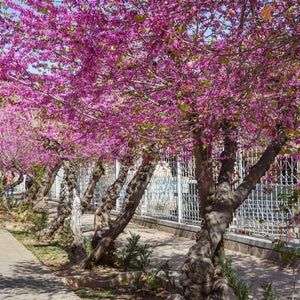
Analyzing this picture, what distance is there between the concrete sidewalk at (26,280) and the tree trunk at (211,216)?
1879mm

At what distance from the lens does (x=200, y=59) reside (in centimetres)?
447

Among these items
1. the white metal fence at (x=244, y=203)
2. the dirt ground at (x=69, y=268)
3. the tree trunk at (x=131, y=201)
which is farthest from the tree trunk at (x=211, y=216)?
the tree trunk at (x=131, y=201)

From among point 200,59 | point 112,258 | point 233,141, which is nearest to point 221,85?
point 200,59

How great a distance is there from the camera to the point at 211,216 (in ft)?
16.2

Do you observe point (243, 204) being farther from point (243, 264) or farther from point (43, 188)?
point (43, 188)

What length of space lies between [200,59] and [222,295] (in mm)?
2725

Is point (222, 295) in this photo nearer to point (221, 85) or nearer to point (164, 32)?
point (221, 85)

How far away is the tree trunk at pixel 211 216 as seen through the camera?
4496 mm

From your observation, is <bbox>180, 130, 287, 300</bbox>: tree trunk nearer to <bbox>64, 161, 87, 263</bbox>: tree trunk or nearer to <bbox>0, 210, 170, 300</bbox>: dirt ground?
<bbox>0, 210, 170, 300</bbox>: dirt ground

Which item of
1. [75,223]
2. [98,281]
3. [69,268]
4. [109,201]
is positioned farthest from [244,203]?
[98,281]

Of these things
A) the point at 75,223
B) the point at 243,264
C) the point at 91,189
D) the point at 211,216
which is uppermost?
the point at 91,189

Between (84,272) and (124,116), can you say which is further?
(84,272)

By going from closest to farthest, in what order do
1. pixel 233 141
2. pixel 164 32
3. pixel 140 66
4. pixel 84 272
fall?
pixel 164 32, pixel 140 66, pixel 233 141, pixel 84 272

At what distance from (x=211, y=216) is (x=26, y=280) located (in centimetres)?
342
